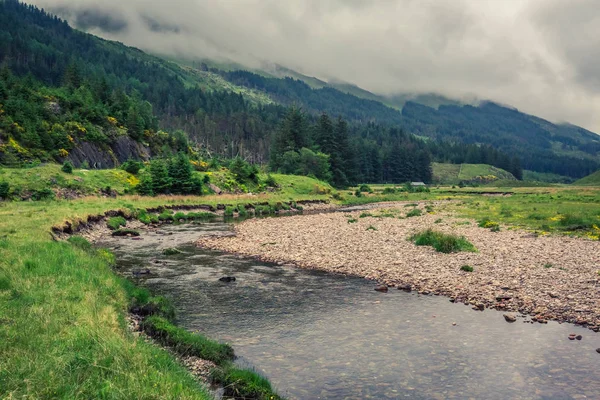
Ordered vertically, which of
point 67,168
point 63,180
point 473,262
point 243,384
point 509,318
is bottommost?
point 63,180

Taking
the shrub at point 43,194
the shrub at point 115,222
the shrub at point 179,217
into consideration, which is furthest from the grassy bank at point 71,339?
the shrub at point 43,194

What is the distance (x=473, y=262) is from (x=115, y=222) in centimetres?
3490

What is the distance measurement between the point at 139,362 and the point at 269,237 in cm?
2795

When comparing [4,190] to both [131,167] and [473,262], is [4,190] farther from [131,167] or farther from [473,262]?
[473,262]

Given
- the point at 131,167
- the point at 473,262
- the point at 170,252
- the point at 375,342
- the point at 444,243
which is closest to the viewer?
the point at 375,342

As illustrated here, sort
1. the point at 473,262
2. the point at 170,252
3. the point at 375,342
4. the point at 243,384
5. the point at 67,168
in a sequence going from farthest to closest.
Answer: the point at 67,168
the point at 170,252
the point at 473,262
the point at 375,342
the point at 243,384

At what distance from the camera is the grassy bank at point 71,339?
23.2 feet

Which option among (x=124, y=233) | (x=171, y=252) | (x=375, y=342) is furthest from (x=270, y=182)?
(x=375, y=342)

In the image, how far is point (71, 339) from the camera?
9.36 m

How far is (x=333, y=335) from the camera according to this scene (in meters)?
13.9

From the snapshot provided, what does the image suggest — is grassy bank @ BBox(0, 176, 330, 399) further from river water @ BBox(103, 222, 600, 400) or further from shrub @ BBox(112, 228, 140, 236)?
shrub @ BBox(112, 228, 140, 236)

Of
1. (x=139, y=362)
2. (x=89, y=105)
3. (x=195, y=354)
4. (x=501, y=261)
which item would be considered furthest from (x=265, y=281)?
(x=89, y=105)

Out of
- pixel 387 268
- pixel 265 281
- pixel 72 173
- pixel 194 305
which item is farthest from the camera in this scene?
pixel 72 173

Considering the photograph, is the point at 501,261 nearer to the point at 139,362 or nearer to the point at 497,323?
the point at 497,323
